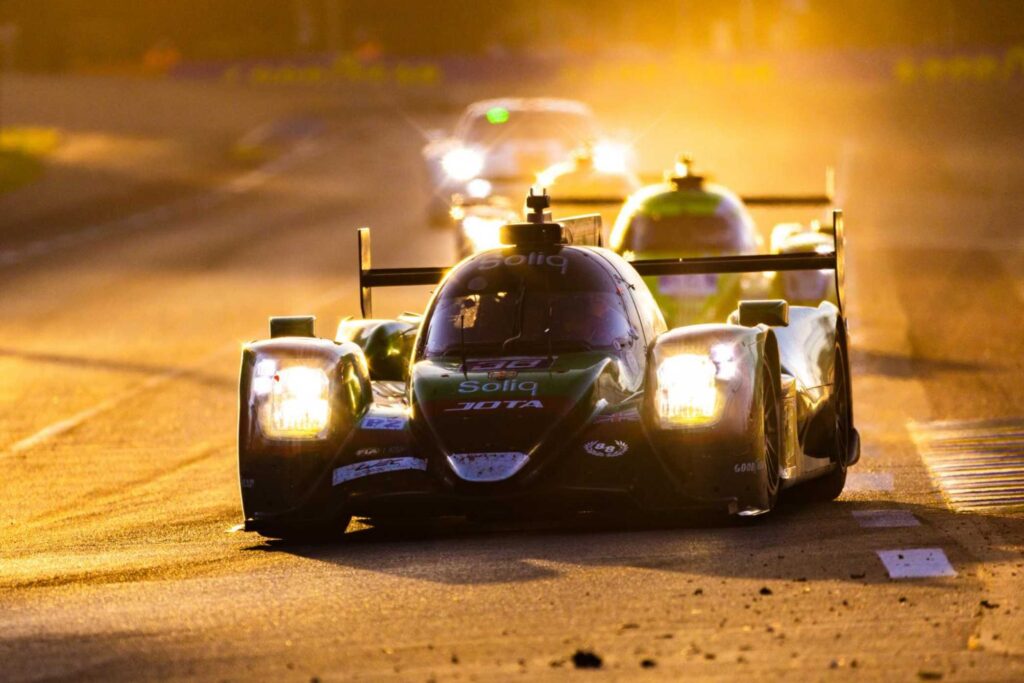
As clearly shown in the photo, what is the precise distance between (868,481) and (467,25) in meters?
80.3

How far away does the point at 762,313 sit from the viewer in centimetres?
1113

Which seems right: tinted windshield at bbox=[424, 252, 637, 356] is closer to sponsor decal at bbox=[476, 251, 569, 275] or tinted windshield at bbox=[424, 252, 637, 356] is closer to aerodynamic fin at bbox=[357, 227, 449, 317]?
sponsor decal at bbox=[476, 251, 569, 275]

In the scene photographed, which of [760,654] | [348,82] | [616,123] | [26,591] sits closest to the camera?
[760,654]

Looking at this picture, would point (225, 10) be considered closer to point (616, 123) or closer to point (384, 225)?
point (616, 123)

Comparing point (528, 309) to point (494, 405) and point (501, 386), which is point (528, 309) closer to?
point (501, 386)

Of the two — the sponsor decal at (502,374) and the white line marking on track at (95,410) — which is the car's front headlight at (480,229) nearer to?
the white line marking on track at (95,410)

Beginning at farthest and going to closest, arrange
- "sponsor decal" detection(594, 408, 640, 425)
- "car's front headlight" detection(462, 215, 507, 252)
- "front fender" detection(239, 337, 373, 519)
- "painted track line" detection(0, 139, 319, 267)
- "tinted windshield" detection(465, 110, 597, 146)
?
"painted track line" detection(0, 139, 319, 267) → "tinted windshield" detection(465, 110, 597, 146) → "car's front headlight" detection(462, 215, 507, 252) → "front fender" detection(239, 337, 373, 519) → "sponsor decal" detection(594, 408, 640, 425)

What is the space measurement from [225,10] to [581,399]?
80987 mm

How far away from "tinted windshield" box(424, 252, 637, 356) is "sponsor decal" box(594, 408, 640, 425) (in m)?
0.73

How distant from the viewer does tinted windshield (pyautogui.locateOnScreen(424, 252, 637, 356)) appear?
11.0 meters

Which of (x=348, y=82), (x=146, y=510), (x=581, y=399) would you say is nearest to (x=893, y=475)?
(x=581, y=399)

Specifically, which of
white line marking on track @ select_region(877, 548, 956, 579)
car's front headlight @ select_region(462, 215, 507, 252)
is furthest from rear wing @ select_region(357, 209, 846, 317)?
car's front headlight @ select_region(462, 215, 507, 252)

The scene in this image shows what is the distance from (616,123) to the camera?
56.3 metres

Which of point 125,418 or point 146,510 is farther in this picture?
point 125,418
